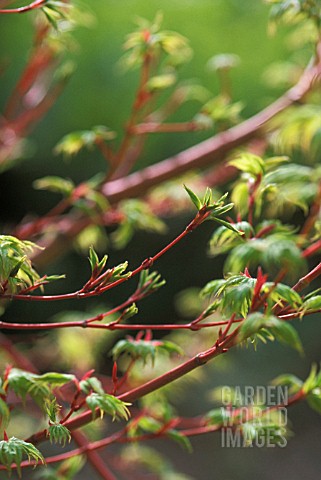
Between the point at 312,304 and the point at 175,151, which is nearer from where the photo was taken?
the point at 312,304

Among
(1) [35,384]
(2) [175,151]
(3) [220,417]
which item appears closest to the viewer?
(1) [35,384]

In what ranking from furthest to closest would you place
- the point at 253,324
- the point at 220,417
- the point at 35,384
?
1. the point at 220,417
2. the point at 35,384
3. the point at 253,324

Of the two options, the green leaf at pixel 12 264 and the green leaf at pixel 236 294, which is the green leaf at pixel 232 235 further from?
the green leaf at pixel 12 264

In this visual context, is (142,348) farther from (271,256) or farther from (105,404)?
(271,256)

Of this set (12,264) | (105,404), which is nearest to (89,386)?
(105,404)

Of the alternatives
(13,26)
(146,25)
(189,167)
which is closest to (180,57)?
(146,25)

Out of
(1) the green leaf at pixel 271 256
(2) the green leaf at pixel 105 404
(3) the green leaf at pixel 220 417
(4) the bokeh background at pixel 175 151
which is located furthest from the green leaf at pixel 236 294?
(4) the bokeh background at pixel 175 151

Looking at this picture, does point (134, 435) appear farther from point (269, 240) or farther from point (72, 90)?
point (72, 90)

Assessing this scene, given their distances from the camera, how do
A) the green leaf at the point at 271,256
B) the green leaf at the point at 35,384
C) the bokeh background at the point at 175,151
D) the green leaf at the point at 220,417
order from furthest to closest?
the bokeh background at the point at 175,151
the green leaf at the point at 220,417
the green leaf at the point at 35,384
the green leaf at the point at 271,256

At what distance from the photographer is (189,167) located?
45.3 inches

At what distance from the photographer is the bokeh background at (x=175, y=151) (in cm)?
271

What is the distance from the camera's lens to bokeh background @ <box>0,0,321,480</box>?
271 centimetres

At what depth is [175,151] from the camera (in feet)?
9.28

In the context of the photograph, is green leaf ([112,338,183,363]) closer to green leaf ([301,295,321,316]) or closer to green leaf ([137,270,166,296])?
green leaf ([137,270,166,296])
